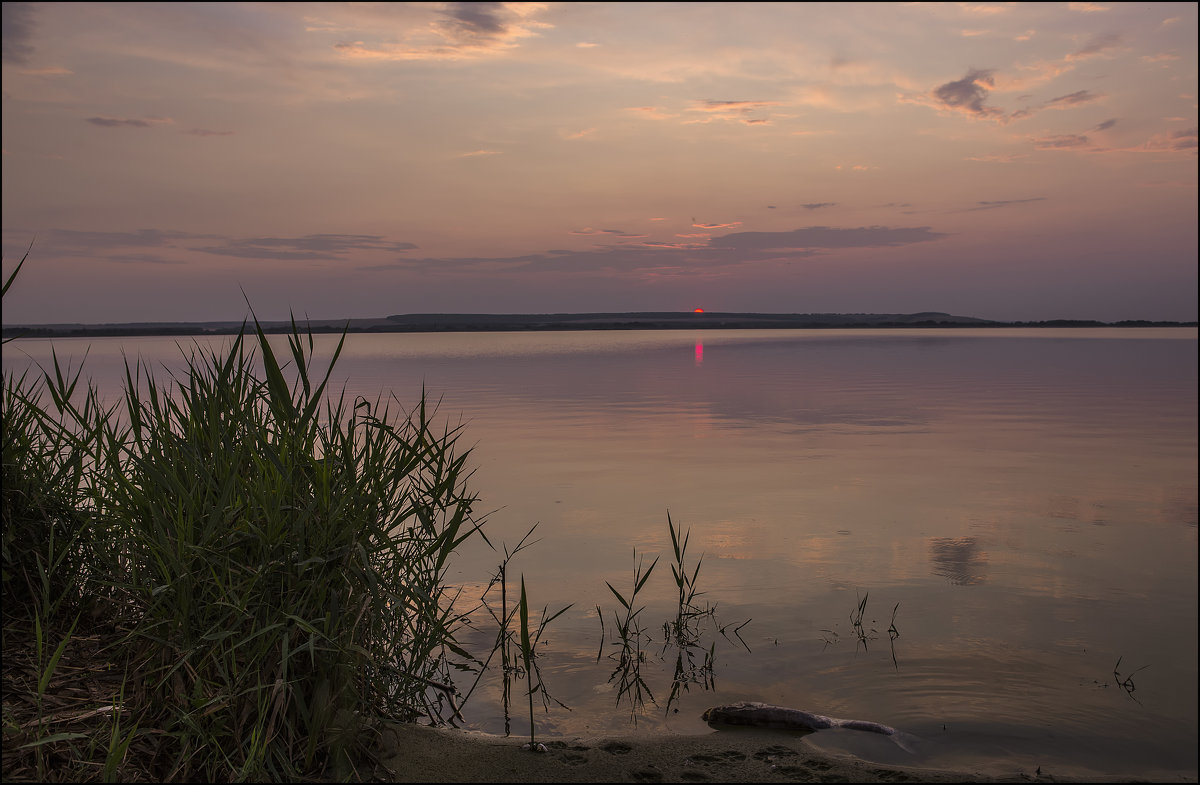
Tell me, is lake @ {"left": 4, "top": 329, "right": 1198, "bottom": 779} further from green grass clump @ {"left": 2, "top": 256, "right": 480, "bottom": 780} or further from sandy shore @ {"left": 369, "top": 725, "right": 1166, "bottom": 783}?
green grass clump @ {"left": 2, "top": 256, "right": 480, "bottom": 780}

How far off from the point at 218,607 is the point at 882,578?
6656 millimetres

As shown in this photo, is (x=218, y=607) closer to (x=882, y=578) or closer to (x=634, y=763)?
(x=634, y=763)

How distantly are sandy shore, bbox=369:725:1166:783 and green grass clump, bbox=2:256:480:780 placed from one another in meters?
0.29

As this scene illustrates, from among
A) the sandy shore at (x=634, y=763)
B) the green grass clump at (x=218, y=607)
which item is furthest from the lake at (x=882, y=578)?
the green grass clump at (x=218, y=607)

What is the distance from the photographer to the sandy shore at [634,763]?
171 inches

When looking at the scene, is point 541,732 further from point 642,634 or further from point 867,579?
point 867,579

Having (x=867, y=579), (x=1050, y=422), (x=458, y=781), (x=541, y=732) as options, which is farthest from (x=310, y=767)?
(x=1050, y=422)

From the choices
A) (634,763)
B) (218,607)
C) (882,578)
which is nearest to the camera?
Answer: (218,607)

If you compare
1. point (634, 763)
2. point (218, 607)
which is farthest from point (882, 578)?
point (218, 607)

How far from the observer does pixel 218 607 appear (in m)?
4.08

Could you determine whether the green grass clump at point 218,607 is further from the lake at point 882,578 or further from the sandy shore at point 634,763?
the lake at point 882,578

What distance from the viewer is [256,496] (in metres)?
4.24

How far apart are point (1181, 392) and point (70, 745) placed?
3185 cm

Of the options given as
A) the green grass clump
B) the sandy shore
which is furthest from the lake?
the green grass clump
